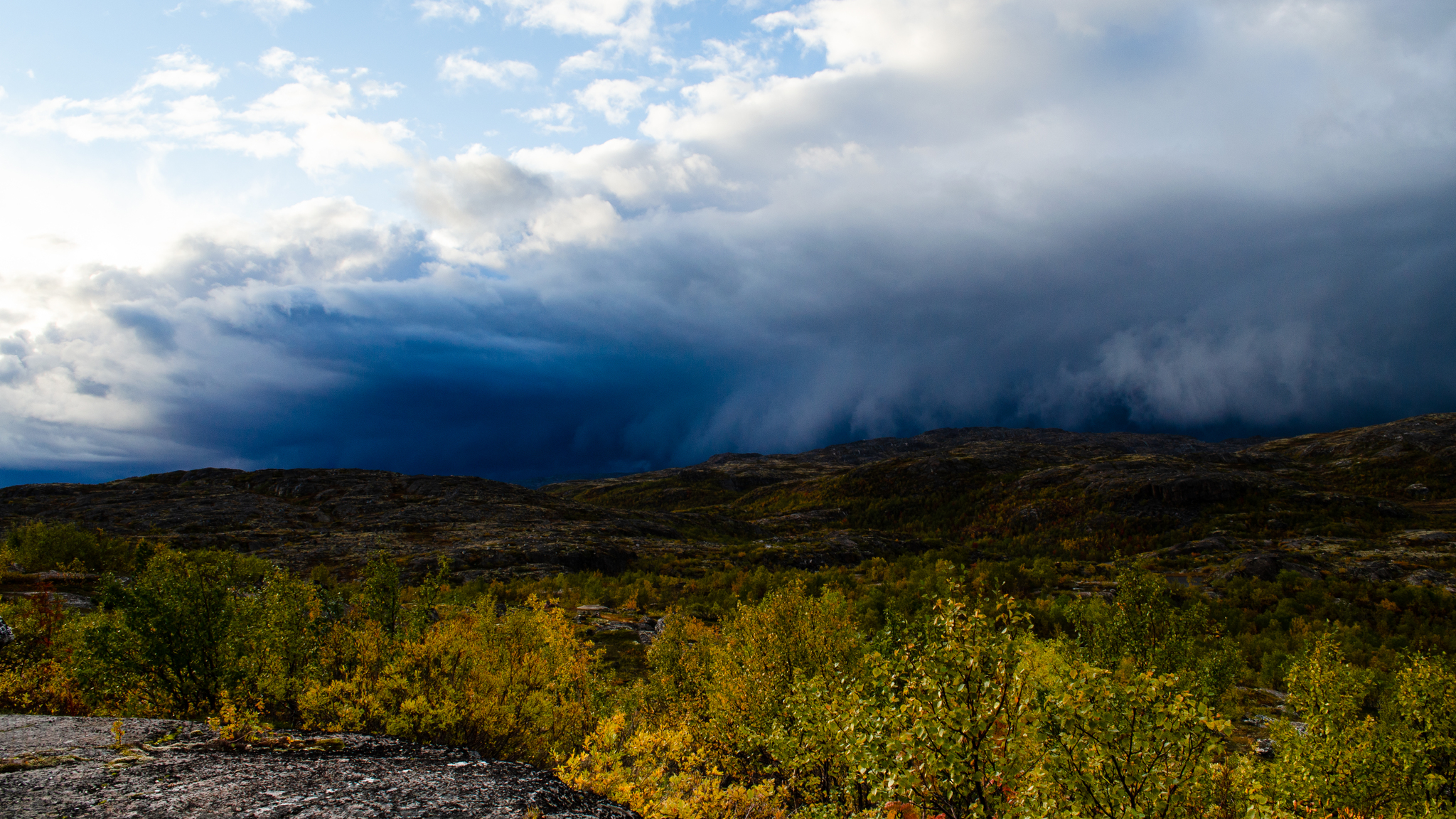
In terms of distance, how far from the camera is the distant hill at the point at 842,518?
95.8m

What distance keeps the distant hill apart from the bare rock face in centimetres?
7312

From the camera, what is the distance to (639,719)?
934 inches

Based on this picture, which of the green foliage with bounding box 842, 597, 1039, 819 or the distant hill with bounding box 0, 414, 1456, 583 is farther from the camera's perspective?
the distant hill with bounding box 0, 414, 1456, 583

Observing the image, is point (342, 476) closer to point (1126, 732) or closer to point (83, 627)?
point (83, 627)

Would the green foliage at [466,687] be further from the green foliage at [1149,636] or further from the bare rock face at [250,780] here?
the green foliage at [1149,636]

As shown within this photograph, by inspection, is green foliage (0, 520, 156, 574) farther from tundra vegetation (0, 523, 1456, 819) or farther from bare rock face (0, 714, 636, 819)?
bare rock face (0, 714, 636, 819)

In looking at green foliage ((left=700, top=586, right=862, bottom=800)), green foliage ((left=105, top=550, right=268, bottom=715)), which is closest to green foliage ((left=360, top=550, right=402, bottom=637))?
green foliage ((left=105, top=550, right=268, bottom=715))

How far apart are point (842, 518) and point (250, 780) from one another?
7080 inches

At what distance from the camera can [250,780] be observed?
32.8ft

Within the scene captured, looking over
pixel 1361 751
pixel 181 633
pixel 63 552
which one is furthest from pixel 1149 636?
pixel 63 552

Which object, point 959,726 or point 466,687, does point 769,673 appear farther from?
point 959,726

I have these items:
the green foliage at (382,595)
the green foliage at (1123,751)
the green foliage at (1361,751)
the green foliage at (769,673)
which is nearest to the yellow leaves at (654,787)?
the green foliage at (769,673)

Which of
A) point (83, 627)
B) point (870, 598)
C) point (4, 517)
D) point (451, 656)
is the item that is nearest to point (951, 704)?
point (451, 656)

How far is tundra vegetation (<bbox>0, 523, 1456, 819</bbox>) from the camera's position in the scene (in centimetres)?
948
